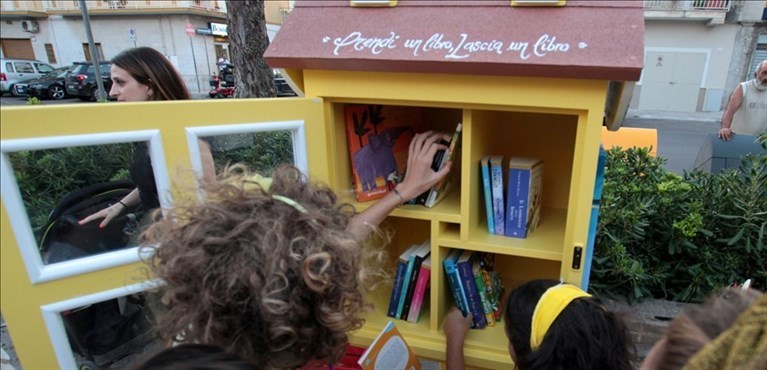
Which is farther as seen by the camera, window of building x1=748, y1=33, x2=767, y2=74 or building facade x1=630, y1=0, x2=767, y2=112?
window of building x1=748, y1=33, x2=767, y2=74

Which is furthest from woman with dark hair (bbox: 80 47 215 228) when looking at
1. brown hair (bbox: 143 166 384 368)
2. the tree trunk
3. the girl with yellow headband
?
the tree trunk

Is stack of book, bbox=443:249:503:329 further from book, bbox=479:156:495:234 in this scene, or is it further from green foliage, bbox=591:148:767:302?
green foliage, bbox=591:148:767:302

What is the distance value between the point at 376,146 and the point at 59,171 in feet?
2.88

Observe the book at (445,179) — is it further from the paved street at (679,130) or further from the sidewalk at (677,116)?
the sidewalk at (677,116)

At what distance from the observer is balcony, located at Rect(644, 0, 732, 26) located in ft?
43.0

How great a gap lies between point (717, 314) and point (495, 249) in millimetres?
700

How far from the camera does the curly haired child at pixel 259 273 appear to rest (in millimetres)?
778

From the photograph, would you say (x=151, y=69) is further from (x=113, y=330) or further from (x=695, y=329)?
(x=695, y=329)

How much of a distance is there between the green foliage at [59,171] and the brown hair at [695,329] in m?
1.07

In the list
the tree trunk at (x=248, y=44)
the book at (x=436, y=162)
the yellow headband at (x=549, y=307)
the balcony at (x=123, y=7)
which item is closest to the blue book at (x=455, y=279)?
the book at (x=436, y=162)

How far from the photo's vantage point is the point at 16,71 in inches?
562

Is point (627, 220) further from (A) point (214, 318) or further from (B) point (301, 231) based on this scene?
(A) point (214, 318)

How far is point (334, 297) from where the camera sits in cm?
84

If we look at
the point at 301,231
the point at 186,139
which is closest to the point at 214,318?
the point at 301,231
